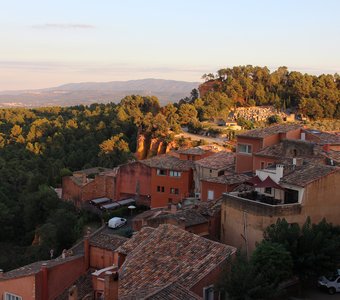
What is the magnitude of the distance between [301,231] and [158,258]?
16.9 feet

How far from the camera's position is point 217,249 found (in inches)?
635

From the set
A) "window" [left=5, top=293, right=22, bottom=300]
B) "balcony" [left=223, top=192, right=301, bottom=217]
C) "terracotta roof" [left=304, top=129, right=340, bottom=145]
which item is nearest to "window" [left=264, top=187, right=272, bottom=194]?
"balcony" [left=223, top=192, right=301, bottom=217]

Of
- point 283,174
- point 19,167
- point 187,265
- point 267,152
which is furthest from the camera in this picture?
point 19,167

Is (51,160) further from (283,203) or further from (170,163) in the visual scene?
(283,203)

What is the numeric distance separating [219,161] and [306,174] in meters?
12.0

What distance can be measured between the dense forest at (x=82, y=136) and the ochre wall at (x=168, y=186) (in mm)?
5600

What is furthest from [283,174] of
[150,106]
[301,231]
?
[150,106]

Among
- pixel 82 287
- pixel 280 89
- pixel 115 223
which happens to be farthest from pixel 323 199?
pixel 280 89

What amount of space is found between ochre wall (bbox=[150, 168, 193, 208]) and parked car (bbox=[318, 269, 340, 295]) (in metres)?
17.5

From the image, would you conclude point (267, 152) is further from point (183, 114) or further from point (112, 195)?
Result: point (183, 114)

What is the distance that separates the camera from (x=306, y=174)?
65.7 feet

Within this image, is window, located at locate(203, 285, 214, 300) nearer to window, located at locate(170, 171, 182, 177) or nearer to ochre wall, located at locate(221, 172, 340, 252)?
ochre wall, located at locate(221, 172, 340, 252)

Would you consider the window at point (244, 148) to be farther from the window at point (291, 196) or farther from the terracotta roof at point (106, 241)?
the terracotta roof at point (106, 241)

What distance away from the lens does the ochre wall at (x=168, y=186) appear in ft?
115
